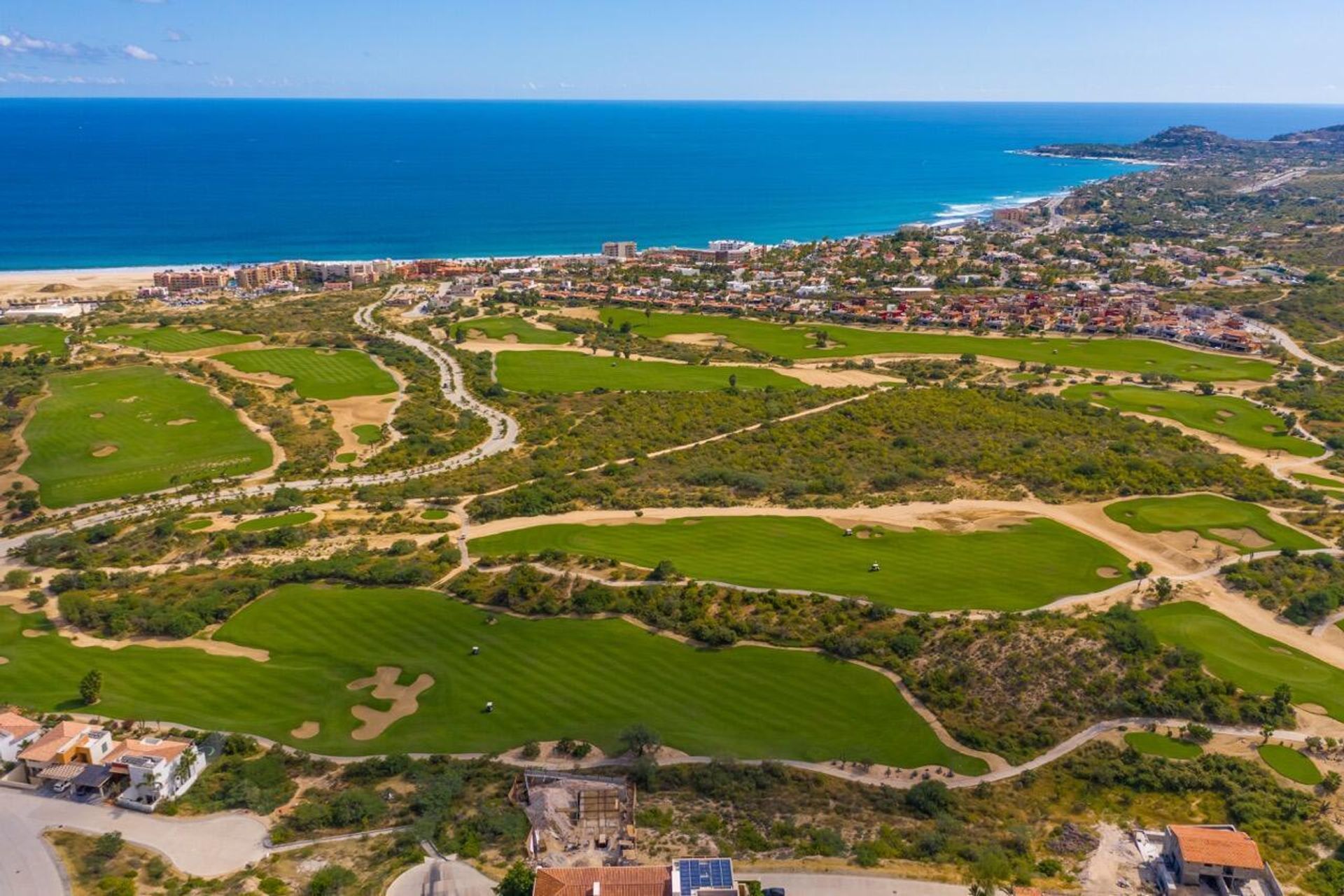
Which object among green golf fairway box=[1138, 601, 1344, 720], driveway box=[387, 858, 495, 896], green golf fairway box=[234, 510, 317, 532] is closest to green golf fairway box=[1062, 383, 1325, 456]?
green golf fairway box=[1138, 601, 1344, 720]

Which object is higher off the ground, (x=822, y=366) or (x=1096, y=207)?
(x=1096, y=207)

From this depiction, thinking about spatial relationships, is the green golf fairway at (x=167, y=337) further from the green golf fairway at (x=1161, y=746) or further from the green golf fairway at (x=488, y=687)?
the green golf fairway at (x=1161, y=746)

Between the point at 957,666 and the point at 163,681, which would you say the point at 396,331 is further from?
the point at 957,666

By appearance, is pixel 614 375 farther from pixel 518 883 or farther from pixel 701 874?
pixel 701 874

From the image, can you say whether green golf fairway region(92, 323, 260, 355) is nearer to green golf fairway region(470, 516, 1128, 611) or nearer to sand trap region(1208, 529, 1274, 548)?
green golf fairway region(470, 516, 1128, 611)

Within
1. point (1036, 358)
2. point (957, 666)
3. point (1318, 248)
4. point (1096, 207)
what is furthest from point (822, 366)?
point (1096, 207)

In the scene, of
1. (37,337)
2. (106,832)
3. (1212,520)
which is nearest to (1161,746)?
(1212,520)
